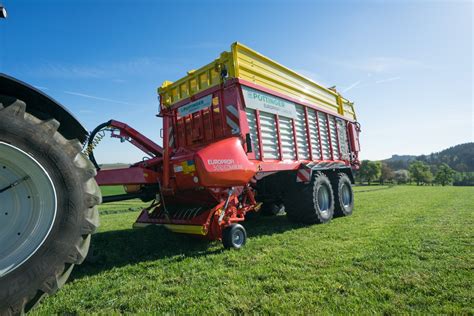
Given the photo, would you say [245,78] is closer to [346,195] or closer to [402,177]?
[346,195]

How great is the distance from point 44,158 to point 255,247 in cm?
320

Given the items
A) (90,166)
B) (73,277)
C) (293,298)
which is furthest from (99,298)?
(293,298)

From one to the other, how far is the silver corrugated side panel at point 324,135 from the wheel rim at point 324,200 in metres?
0.96

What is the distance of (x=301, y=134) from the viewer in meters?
6.57

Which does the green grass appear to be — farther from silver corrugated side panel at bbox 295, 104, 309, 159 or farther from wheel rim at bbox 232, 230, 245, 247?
silver corrugated side panel at bbox 295, 104, 309, 159

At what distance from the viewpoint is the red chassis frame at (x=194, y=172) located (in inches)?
170

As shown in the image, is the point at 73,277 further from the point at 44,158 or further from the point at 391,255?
the point at 391,255

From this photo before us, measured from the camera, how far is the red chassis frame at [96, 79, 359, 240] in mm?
4309

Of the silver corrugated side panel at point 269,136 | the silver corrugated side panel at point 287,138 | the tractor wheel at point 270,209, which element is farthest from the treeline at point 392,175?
the silver corrugated side panel at point 269,136

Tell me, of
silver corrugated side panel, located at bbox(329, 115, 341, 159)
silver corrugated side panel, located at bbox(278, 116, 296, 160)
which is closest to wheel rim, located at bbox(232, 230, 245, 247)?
silver corrugated side panel, located at bbox(278, 116, 296, 160)

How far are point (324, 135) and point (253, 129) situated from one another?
10.2ft

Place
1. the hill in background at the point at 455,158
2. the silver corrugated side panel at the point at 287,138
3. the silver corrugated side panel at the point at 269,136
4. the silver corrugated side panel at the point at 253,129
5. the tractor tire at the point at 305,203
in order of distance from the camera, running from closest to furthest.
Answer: the silver corrugated side panel at the point at 253,129 < the silver corrugated side panel at the point at 269,136 < the silver corrugated side panel at the point at 287,138 < the tractor tire at the point at 305,203 < the hill in background at the point at 455,158

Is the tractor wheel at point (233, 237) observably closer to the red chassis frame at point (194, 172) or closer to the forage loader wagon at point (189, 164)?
the forage loader wagon at point (189, 164)

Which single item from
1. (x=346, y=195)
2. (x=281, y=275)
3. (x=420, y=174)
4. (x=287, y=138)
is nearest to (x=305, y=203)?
(x=287, y=138)
